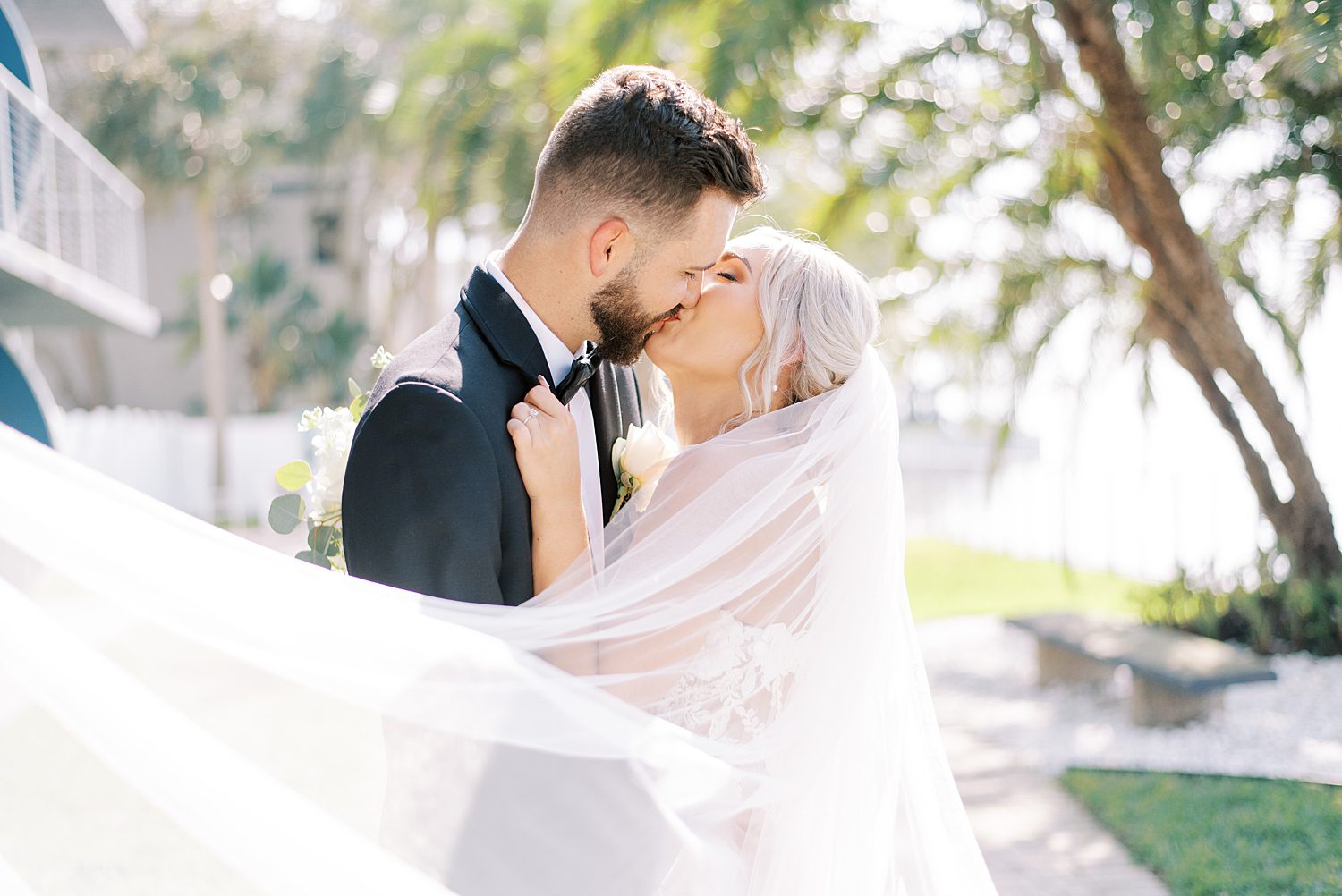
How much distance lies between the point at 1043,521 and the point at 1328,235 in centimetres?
884

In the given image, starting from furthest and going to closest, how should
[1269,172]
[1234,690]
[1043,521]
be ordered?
[1043,521] → [1269,172] → [1234,690]

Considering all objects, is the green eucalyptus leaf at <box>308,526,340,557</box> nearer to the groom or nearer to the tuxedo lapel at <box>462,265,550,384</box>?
the groom

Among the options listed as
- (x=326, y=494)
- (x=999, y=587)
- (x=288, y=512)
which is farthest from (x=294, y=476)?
(x=999, y=587)

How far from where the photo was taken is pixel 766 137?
927 cm

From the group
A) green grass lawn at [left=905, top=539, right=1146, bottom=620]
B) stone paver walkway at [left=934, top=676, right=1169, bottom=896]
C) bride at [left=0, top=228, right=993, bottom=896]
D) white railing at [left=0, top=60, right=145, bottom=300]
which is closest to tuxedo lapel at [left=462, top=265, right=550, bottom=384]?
bride at [left=0, top=228, right=993, bottom=896]

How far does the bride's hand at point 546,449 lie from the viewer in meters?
2.29

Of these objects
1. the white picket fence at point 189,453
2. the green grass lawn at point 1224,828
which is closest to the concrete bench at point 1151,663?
the green grass lawn at point 1224,828

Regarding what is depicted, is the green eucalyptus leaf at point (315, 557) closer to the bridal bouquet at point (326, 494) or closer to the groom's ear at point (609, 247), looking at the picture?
the bridal bouquet at point (326, 494)

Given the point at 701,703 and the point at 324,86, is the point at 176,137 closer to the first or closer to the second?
the point at 324,86

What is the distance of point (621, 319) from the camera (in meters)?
2.53

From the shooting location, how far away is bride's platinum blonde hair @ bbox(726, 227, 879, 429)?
292cm

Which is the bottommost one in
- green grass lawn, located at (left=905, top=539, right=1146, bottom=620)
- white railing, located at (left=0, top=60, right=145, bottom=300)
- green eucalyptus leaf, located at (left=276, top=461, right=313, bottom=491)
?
green grass lawn, located at (left=905, top=539, right=1146, bottom=620)

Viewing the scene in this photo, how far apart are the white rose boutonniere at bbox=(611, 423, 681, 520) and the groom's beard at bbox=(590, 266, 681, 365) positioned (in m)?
0.29

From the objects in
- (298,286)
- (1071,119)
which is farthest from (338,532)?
(298,286)
